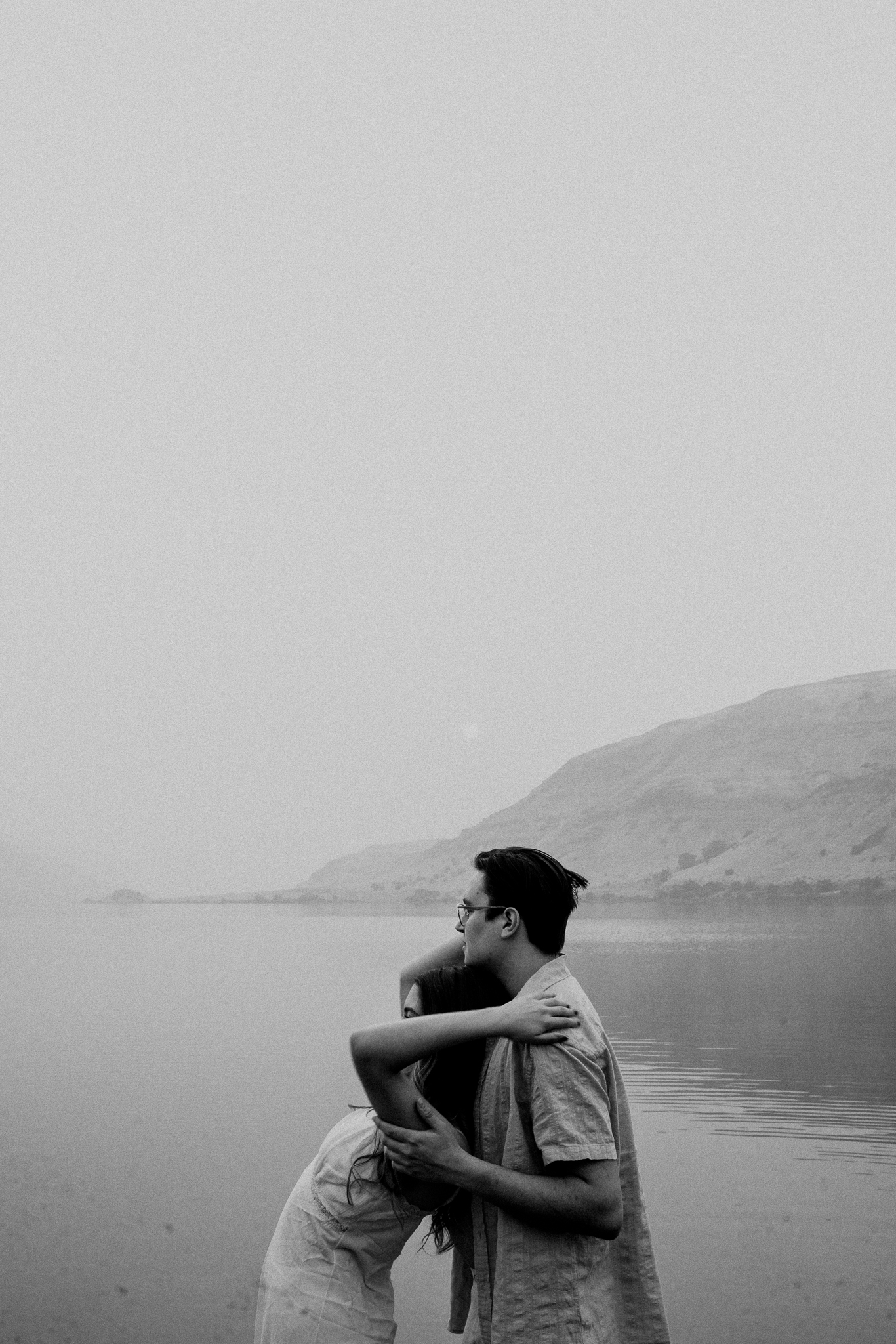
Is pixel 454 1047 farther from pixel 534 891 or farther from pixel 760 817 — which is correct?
pixel 760 817

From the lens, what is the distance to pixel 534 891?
9.37 ft

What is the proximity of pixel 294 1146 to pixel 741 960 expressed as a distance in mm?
26358

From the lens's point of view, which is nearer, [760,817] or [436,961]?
[436,961]

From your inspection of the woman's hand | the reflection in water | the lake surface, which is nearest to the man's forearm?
the woman's hand

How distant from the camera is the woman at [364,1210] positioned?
283 cm

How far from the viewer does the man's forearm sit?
2.64 m

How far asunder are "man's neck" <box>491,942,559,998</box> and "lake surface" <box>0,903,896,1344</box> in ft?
16.7

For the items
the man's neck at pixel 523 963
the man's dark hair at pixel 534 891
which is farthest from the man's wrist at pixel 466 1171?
the man's dark hair at pixel 534 891

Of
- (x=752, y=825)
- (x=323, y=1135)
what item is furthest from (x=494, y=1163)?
(x=752, y=825)

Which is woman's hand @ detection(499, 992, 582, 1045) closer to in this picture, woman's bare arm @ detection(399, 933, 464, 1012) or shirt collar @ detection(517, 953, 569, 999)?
shirt collar @ detection(517, 953, 569, 999)

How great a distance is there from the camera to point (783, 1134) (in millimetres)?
12930

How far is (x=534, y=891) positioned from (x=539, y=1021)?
0.36 metres

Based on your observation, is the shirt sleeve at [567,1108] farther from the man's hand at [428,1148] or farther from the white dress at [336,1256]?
the white dress at [336,1256]

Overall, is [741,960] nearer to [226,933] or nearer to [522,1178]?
[522,1178]
